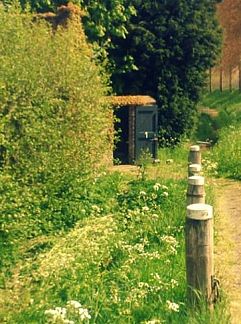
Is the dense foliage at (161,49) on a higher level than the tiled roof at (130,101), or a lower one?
higher

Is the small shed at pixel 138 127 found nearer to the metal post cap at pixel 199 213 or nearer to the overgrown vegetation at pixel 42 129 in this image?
the overgrown vegetation at pixel 42 129

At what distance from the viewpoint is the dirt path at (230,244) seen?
17.2ft

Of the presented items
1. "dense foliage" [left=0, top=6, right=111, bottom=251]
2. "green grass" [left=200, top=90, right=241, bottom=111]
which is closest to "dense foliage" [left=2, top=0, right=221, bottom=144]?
"green grass" [left=200, top=90, right=241, bottom=111]

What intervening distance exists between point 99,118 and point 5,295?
16.9 ft

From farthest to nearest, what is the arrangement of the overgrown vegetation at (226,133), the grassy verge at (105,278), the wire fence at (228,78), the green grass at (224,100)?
the wire fence at (228,78) → the green grass at (224,100) → the overgrown vegetation at (226,133) → the grassy verge at (105,278)

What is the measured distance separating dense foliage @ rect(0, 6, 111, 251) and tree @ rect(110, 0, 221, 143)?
9435mm

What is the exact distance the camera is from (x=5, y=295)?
5266 millimetres

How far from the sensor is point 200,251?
13.0 ft

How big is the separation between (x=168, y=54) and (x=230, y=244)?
12.8 metres

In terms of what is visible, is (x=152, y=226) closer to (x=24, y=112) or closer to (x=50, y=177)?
(x=50, y=177)

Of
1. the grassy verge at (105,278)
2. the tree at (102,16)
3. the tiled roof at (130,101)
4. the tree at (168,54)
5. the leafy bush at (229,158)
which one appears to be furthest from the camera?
the tree at (168,54)

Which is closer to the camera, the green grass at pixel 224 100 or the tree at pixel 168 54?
the tree at pixel 168 54

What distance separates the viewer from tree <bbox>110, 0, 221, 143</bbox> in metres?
19.0

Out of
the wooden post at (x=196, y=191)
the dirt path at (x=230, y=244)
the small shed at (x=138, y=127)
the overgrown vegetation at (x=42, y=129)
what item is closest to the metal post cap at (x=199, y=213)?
the dirt path at (x=230, y=244)
